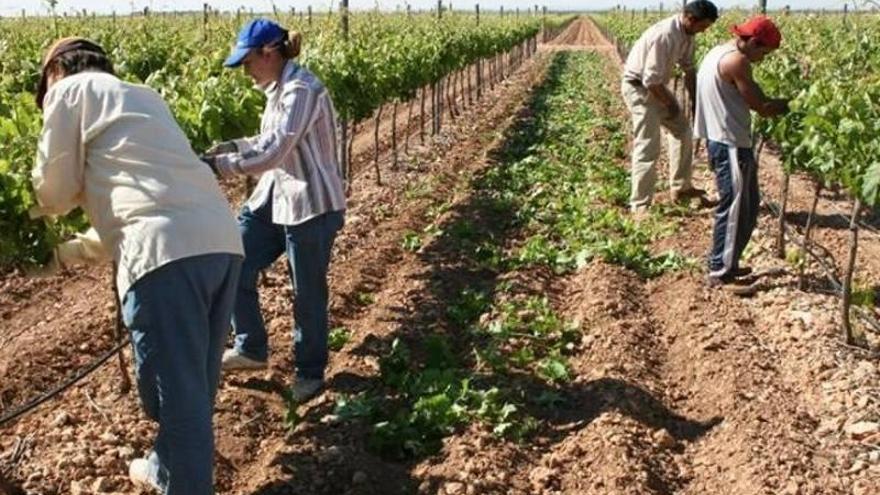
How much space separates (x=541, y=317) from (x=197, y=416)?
3123mm

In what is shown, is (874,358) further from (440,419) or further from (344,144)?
(344,144)

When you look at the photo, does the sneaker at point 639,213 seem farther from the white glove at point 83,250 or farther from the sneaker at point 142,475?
the white glove at point 83,250

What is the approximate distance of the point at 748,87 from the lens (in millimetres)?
6348

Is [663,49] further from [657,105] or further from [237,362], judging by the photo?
[237,362]

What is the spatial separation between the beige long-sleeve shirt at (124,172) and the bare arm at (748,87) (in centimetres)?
416

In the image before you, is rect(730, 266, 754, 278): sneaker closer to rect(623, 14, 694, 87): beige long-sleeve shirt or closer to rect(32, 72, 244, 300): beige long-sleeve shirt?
rect(623, 14, 694, 87): beige long-sleeve shirt

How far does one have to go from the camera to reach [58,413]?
4.82m

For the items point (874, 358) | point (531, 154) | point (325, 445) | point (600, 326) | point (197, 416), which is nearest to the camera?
point (197, 416)

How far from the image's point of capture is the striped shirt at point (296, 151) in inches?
181

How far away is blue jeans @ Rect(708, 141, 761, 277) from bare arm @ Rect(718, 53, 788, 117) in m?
0.29


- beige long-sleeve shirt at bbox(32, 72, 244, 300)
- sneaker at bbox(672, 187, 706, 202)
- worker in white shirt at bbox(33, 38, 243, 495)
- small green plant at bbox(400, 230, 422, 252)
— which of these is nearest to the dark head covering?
worker in white shirt at bbox(33, 38, 243, 495)

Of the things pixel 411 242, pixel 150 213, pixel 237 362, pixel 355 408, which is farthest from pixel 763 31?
pixel 150 213

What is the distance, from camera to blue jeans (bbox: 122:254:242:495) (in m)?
3.40

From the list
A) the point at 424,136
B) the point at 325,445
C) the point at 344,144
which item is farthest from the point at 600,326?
the point at 424,136
